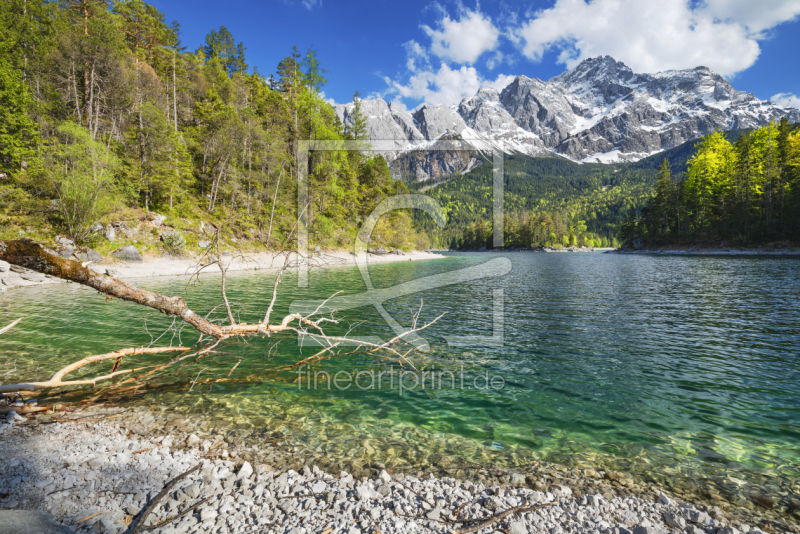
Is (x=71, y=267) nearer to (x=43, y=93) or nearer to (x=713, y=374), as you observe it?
(x=713, y=374)

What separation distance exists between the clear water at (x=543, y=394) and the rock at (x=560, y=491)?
0.69 meters

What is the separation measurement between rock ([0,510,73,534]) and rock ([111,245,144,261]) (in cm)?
3597

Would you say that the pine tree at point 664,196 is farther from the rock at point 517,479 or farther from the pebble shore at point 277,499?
the rock at point 517,479

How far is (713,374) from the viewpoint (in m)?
8.41

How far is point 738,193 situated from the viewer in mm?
67062

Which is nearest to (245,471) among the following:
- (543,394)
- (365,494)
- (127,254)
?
(365,494)

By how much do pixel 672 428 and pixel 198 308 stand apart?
1734cm

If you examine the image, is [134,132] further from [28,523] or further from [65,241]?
[28,523]

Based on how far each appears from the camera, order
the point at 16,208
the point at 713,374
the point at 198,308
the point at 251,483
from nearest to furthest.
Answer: the point at 251,483 < the point at 713,374 < the point at 198,308 < the point at 16,208

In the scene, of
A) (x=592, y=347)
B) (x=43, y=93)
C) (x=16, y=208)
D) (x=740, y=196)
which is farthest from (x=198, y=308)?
(x=740, y=196)

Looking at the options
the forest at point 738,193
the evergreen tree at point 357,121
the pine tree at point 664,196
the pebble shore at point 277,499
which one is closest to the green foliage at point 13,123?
the pebble shore at point 277,499

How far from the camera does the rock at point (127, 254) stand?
30.7m

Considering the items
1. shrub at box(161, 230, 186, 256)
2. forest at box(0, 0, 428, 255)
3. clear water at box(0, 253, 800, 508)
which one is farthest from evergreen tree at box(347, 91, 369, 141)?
clear water at box(0, 253, 800, 508)

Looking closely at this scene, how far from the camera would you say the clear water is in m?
5.12
